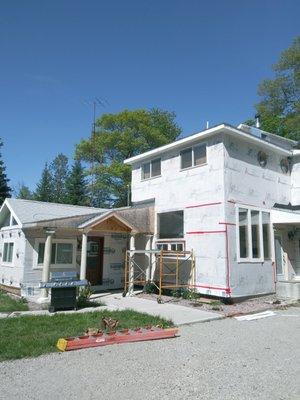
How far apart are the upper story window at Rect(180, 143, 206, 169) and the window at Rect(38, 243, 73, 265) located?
19.2ft

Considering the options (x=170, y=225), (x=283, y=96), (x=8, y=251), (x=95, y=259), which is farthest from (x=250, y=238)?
(x=283, y=96)

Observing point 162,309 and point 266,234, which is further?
point 266,234

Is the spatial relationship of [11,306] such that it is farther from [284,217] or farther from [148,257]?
[284,217]

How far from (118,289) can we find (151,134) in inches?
898

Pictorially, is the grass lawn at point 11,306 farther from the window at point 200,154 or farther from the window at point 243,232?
the window at point 200,154

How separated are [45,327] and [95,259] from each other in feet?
24.9

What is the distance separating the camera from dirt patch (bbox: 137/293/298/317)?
1129 centimetres

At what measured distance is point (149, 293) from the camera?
14820 mm

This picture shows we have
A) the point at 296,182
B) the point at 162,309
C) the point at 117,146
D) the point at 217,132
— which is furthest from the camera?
the point at 117,146

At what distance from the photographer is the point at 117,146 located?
36500mm

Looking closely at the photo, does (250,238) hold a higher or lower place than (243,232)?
lower

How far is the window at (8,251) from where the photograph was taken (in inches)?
619

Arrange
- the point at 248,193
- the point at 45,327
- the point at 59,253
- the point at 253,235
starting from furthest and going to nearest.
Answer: the point at 59,253
the point at 248,193
the point at 253,235
the point at 45,327

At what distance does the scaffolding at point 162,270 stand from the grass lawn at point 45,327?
392cm
